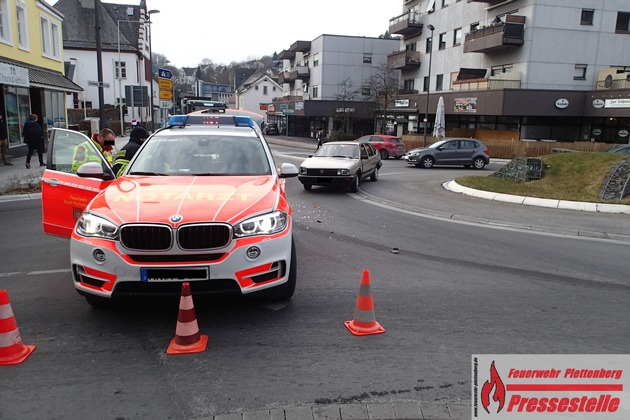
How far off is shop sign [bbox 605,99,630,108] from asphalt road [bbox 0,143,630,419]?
27960 millimetres

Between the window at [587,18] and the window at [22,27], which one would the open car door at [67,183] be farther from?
the window at [587,18]

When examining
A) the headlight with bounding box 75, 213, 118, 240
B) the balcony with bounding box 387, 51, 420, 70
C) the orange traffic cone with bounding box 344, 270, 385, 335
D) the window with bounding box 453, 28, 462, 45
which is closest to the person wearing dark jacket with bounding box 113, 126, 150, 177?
the headlight with bounding box 75, 213, 118, 240

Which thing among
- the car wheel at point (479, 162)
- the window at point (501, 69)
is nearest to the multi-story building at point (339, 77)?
the window at point (501, 69)

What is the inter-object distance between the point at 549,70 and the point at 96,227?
36405 millimetres

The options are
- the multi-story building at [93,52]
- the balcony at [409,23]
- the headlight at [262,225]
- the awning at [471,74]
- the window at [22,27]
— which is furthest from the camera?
the multi-story building at [93,52]

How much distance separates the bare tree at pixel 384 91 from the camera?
46125mm

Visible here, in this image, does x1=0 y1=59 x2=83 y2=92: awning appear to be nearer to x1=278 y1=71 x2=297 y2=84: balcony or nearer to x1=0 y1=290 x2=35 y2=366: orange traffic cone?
x1=0 y1=290 x2=35 y2=366: orange traffic cone

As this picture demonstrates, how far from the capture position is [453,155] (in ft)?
85.5

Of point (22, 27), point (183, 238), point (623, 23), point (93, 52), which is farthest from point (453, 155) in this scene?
point (93, 52)

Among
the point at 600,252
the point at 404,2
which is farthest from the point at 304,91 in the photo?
the point at 600,252

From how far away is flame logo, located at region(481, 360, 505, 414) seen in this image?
2391 millimetres

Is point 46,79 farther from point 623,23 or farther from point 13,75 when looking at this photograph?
point 623,23

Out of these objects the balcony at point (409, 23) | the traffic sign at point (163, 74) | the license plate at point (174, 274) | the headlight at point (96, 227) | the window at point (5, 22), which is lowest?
the license plate at point (174, 274)

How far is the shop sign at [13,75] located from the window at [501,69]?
30510mm
